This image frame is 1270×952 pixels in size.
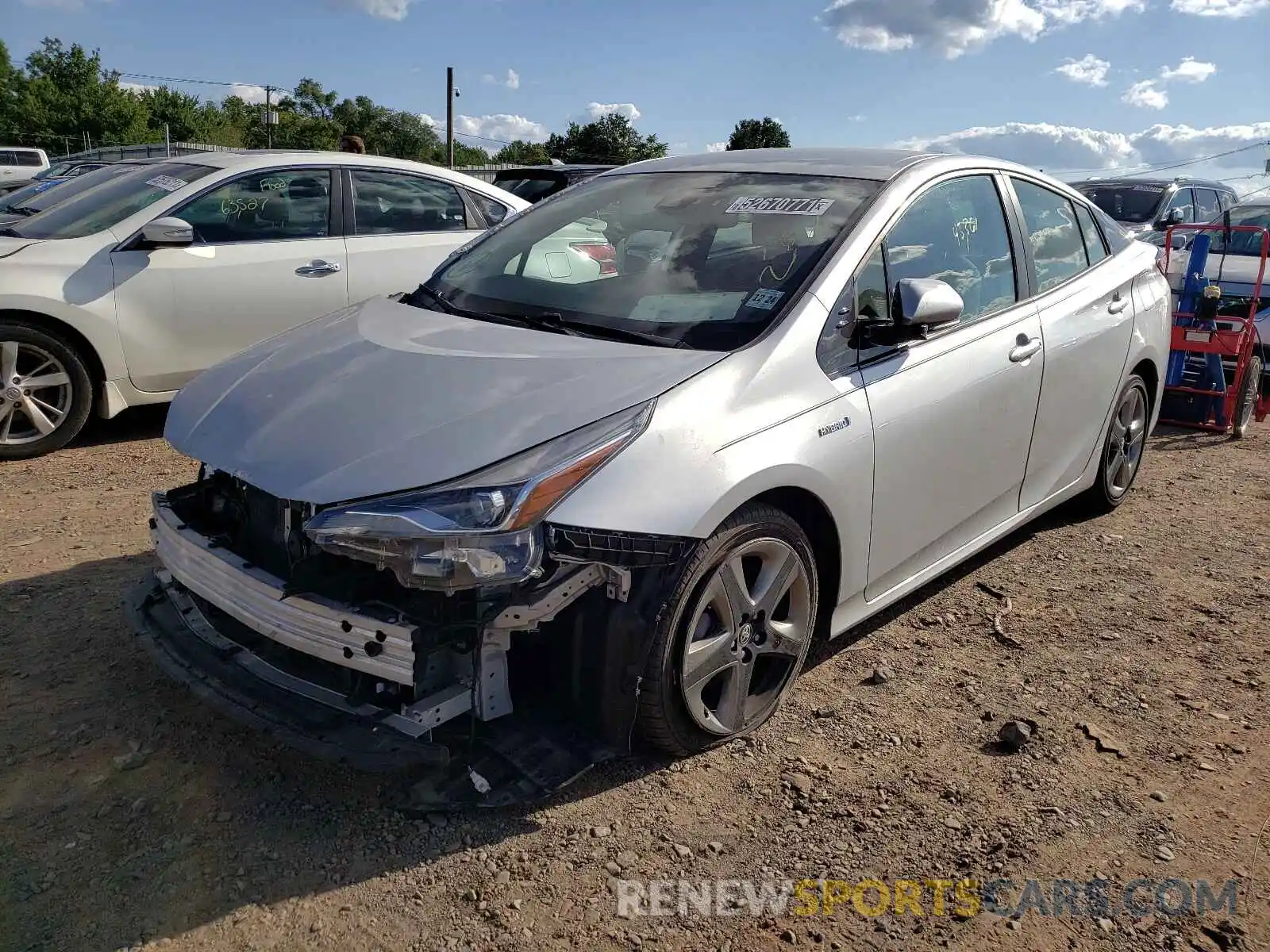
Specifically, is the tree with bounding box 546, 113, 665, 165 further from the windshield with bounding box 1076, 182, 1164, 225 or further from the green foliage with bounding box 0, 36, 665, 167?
the windshield with bounding box 1076, 182, 1164, 225

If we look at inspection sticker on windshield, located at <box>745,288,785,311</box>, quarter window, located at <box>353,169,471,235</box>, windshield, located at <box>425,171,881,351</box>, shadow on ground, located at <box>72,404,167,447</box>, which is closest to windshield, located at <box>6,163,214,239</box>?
quarter window, located at <box>353,169,471,235</box>

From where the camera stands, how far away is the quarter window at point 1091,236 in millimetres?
4531

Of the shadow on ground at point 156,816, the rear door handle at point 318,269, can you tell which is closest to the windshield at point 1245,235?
the rear door handle at point 318,269

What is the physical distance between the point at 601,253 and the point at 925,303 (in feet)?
3.70

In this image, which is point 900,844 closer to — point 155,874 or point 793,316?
point 793,316

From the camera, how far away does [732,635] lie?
279 centimetres

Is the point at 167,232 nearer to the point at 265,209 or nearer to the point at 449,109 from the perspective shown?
the point at 265,209

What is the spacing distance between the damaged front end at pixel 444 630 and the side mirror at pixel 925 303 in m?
1.04

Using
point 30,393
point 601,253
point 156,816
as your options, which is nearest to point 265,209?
point 30,393

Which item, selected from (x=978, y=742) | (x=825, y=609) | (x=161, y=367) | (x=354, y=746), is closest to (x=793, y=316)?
(x=825, y=609)

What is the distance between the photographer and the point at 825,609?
3168 millimetres

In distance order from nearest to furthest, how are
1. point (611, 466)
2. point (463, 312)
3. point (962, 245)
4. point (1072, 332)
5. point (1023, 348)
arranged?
1. point (611, 466)
2. point (463, 312)
3. point (962, 245)
4. point (1023, 348)
5. point (1072, 332)

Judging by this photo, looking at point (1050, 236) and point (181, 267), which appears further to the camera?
point (181, 267)

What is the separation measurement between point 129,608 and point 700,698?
1721mm
